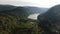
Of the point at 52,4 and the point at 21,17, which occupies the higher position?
the point at 52,4

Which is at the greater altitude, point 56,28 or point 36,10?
point 36,10

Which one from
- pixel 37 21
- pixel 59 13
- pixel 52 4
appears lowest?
pixel 37 21

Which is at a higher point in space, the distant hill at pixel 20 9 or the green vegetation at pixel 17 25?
the distant hill at pixel 20 9

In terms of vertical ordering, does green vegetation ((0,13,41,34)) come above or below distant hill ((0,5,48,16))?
below

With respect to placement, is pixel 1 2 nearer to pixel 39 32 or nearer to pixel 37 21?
pixel 37 21

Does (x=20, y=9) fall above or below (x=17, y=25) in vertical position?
above

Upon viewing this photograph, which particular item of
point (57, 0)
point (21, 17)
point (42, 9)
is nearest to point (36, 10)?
point (42, 9)

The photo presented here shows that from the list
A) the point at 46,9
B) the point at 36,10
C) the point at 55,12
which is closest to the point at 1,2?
the point at 36,10

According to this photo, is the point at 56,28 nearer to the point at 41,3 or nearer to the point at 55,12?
the point at 55,12

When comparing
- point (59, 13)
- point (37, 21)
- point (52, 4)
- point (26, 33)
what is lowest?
point (26, 33)
